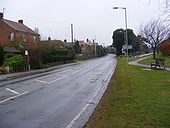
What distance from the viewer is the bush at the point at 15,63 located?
2891 centimetres

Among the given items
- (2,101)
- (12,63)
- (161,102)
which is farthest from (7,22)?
(161,102)

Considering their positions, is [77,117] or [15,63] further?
[15,63]

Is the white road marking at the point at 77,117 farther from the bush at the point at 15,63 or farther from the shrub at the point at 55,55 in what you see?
the shrub at the point at 55,55

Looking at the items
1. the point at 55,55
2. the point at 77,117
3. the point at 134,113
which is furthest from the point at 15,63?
the point at 134,113

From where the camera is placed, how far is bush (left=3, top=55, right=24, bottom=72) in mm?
28914

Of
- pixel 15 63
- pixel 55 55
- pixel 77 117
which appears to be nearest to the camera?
pixel 77 117

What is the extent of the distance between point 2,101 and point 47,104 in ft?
6.94

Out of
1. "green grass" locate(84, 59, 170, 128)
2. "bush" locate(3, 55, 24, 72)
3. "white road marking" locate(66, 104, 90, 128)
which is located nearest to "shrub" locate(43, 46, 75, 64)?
"bush" locate(3, 55, 24, 72)

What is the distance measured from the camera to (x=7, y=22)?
52.8m

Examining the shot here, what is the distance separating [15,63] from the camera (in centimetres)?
2919

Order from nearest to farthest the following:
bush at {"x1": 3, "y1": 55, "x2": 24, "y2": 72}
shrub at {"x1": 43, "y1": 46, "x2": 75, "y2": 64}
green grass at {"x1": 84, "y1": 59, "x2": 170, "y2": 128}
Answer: green grass at {"x1": 84, "y1": 59, "x2": 170, "y2": 128} < bush at {"x1": 3, "y1": 55, "x2": 24, "y2": 72} < shrub at {"x1": 43, "y1": 46, "x2": 75, "y2": 64}

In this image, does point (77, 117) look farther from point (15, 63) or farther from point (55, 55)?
point (55, 55)

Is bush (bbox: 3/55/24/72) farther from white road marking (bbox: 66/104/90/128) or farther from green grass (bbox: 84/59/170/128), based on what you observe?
green grass (bbox: 84/59/170/128)

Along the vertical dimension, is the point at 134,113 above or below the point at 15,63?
below
